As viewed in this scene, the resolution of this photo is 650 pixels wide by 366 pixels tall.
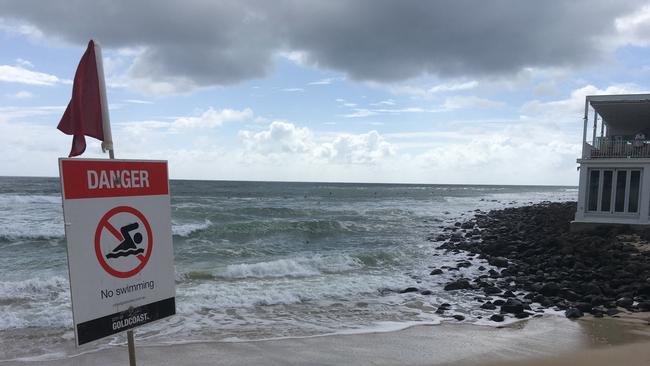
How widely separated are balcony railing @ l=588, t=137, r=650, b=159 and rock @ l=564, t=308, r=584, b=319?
10.7 meters

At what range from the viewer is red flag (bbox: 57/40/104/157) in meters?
3.10

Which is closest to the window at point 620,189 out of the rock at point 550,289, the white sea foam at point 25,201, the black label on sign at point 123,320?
the rock at point 550,289

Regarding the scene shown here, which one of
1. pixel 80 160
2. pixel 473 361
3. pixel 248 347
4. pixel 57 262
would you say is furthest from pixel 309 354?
pixel 57 262

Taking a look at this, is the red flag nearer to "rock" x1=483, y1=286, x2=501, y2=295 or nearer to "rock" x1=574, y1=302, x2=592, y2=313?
"rock" x1=574, y1=302, x2=592, y2=313

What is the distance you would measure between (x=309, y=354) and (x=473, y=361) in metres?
2.26

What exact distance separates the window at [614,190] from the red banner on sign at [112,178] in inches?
695

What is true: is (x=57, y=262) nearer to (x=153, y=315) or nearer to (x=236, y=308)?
(x=236, y=308)

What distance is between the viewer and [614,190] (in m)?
16.5

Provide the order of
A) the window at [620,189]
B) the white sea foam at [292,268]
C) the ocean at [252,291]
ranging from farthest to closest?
1. the window at [620,189]
2. the white sea foam at [292,268]
3. the ocean at [252,291]

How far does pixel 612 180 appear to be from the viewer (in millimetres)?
16484

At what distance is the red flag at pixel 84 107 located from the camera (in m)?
3.10

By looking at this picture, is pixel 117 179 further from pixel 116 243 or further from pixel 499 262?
pixel 499 262

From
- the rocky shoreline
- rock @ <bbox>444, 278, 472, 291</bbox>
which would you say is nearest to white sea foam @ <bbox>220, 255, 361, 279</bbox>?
the rocky shoreline

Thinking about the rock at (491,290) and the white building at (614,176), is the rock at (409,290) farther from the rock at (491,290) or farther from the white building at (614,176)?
the white building at (614,176)
